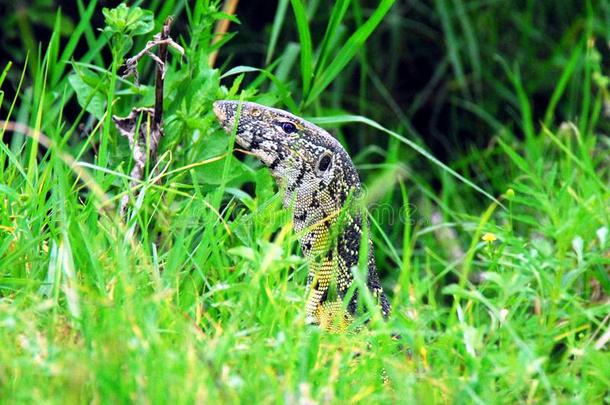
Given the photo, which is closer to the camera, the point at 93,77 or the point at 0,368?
the point at 0,368

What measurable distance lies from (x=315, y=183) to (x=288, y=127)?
23 cm

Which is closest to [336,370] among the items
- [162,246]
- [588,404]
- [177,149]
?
[588,404]

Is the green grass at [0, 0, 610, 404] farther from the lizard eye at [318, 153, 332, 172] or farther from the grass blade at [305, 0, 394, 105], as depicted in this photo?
the lizard eye at [318, 153, 332, 172]

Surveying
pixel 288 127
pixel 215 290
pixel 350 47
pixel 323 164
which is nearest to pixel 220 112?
pixel 288 127

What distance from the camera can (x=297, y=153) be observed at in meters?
3.85

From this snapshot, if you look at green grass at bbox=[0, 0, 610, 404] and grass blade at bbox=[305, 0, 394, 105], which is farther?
grass blade at bbox=[305, 0, 394, 105]

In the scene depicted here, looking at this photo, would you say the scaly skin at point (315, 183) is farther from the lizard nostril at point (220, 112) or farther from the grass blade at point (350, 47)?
the grass blade at point (350, 47)

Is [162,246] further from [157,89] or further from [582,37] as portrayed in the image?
[582,37]

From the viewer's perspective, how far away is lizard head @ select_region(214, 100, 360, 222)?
3836mm

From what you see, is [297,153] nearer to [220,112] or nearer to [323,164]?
[323,164]

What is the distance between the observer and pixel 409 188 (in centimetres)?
711

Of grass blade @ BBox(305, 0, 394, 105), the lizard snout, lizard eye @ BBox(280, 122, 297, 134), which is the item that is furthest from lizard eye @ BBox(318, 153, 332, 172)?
grass blade @ BBox(305, 0, 394, 105)

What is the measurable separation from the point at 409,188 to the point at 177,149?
3135mm

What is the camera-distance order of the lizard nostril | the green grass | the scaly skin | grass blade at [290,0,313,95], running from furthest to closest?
grass blade at [290,0,313,95]
the lizard nostril
the scaly skin
the green grass
